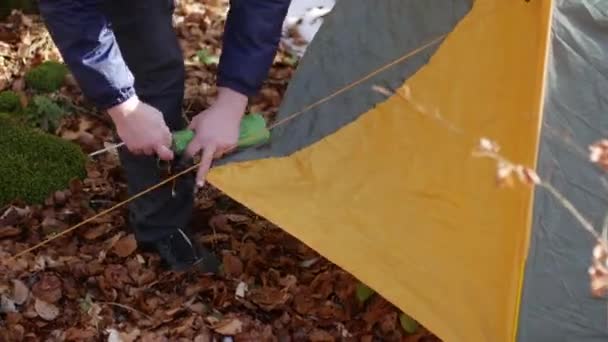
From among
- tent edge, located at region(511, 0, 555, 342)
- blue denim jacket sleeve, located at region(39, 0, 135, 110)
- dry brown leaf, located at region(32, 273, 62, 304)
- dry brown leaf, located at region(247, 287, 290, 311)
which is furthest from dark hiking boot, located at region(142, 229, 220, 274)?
tent edge, located at region(511, 0, 555, 342)

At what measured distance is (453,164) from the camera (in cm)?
171

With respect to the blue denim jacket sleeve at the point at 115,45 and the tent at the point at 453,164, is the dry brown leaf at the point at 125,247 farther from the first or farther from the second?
the blue denim jacket sleeve at the point at 115,45

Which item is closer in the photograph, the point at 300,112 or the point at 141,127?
the point at 141,127

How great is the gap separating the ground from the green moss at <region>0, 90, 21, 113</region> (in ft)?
0.94

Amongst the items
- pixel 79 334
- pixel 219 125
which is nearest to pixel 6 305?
pixel 79 334

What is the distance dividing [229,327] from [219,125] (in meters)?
0.47

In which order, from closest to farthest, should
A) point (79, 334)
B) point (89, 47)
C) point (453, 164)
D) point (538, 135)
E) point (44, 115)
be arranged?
point (89, 47) → point (538, 135) → point (453, 164) → point (79, 334) → point (44, 115)

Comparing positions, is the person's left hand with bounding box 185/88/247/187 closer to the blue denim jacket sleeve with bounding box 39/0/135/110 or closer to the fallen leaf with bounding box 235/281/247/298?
the blue denim jacket sleeve with bounding box 39/0/135/110

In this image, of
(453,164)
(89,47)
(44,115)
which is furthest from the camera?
(44,115)

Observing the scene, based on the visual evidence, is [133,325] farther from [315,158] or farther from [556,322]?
[556,322]

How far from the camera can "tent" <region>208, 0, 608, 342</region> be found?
158 cm

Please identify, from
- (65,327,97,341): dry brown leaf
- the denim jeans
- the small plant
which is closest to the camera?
the denim jeans

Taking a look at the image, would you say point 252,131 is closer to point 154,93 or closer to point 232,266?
point 154,93

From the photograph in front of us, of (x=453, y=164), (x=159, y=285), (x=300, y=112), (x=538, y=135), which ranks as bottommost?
(x=159, y=285)
